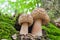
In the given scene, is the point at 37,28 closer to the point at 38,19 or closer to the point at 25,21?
the point at 38,19

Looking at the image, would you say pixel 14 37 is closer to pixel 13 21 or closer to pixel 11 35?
pixel 11 35

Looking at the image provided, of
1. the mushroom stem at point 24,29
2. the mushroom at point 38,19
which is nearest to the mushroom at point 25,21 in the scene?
the mushroom stem at point 24,29

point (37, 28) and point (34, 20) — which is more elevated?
point (34, 20)

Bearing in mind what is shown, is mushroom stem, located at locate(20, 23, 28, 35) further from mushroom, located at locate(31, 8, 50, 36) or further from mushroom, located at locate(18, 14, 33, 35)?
mushroom, located at locate(31, 8, 50, 36)

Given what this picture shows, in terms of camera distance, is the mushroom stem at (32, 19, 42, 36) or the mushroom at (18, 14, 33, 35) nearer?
the mushroom at (18, 14, 33, 35)

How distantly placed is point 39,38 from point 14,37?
295 mm

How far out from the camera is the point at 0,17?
7.23 ft

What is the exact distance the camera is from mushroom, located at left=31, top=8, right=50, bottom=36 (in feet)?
6.52

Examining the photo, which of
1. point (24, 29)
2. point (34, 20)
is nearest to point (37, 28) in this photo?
point (34, 20)

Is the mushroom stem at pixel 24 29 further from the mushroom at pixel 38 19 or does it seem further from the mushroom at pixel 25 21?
the mushroom at pixel 38 19

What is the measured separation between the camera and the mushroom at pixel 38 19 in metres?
1.99

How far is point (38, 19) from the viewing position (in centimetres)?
207

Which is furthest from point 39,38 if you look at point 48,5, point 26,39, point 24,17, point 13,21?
point 48,5

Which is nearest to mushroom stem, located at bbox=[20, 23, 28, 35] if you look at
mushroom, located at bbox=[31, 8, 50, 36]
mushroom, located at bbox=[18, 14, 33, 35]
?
mushroom, located at bbox=[18, 14, 33, 35]
